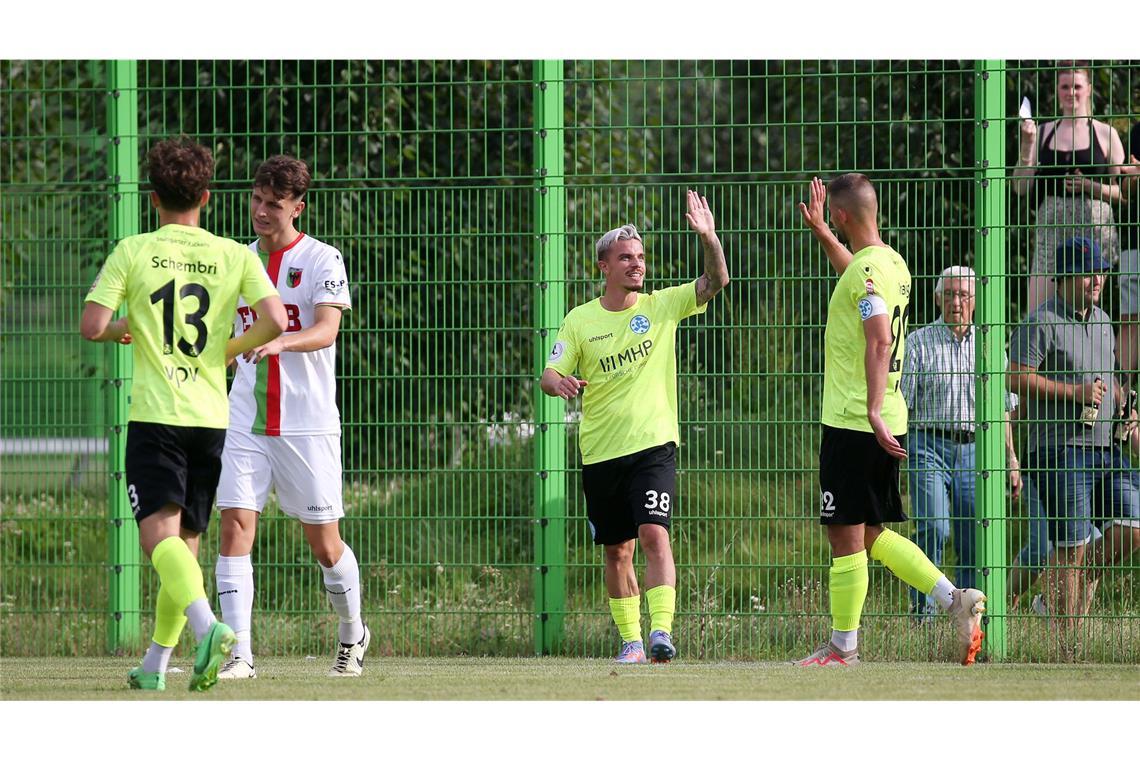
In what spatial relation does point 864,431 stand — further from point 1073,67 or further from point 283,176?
point 283,176

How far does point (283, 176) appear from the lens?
732 cm

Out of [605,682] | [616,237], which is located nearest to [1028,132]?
[616,237]

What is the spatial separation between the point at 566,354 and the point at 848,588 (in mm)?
1882

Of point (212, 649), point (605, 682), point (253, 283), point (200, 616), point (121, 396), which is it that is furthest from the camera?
point (121, 396)

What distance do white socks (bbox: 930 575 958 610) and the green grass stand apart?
344mm

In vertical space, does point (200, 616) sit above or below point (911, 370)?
below

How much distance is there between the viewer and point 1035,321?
28.7ft

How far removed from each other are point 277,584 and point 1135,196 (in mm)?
5419

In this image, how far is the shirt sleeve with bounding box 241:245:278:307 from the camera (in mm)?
6508

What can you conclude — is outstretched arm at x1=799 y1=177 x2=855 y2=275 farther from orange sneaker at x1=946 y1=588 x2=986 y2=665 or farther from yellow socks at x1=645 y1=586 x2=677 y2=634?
yellow socks at x1=645 y1=586 x2=677 y2=634

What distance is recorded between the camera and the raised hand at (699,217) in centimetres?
788

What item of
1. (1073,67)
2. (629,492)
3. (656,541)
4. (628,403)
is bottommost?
(656,541)

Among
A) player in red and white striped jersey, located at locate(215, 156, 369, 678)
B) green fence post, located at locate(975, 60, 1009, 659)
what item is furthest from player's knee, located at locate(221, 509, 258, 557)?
green fence post, located at locate(975, 60, 1009, 659)

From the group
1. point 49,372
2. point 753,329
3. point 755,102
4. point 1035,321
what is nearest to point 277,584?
point 49,372
